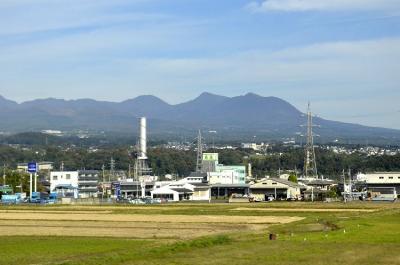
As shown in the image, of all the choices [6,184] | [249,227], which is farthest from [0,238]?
[6,184]

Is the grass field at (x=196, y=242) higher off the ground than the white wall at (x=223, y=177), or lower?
lower

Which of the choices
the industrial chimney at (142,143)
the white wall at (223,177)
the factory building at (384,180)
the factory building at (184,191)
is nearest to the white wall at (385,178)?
the factory building at (384,180)

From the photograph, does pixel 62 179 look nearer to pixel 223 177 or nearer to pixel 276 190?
pixel 223 177

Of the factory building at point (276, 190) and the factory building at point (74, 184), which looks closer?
the factory building at point (276, 190)

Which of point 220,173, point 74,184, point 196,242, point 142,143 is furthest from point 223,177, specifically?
point 196,242

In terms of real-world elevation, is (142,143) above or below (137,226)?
above

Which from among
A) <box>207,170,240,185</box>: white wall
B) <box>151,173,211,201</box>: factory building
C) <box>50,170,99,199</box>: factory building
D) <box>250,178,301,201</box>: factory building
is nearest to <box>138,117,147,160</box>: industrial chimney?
<box>50,170,99,199</box>: factory building

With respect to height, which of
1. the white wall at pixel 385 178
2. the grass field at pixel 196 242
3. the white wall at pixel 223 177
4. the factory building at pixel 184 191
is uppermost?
the white wall at pixel 223 177

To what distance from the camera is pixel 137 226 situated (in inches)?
1309

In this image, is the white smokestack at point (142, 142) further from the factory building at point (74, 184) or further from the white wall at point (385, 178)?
the white wall at point (385, 178)

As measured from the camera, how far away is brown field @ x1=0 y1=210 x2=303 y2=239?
28861mm

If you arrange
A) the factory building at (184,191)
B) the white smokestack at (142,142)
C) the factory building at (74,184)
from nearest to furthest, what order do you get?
1. the factory building at (184,191)
2. the factory building at (74,184)
3. the white smokestack at (142,142)

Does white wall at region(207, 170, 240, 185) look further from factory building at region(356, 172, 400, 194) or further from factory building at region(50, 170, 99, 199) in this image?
factory building at region(356, 172, 400, 194)

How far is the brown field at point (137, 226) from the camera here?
28861 mm
